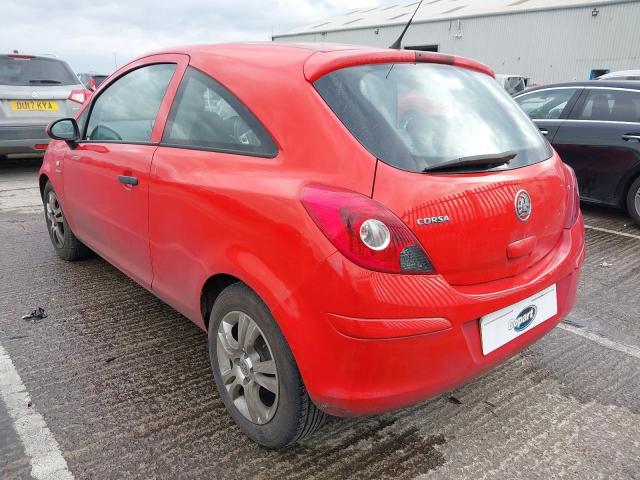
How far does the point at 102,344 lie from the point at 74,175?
119 centimetres

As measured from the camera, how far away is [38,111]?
7152mm

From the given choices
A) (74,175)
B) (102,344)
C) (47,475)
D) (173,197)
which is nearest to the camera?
(47,475)

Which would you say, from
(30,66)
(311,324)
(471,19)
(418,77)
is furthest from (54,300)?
(471,19)

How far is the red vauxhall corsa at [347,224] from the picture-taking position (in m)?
1.64

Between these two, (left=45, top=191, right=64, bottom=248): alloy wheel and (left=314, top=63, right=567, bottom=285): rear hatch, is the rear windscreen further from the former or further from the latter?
(left=314, top=63, right=567, bottom=285): rear hatch

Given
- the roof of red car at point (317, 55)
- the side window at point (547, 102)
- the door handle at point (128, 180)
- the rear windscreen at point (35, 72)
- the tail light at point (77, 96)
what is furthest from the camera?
the tail light at point (77, 96)

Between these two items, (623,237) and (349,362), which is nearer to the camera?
(349,362)

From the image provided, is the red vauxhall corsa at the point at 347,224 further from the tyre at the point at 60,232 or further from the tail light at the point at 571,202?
the tyre at the point at 60,232

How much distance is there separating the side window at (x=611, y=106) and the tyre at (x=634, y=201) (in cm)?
73

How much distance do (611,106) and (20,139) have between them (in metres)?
7.42

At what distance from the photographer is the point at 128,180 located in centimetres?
261

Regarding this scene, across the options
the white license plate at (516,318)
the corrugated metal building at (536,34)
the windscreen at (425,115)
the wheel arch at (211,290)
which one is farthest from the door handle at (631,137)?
the corrugated metal building at (536,34)

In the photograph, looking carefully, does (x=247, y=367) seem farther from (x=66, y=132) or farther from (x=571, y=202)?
(x=66, y=132)

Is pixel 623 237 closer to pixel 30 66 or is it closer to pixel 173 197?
pixel 173 197
